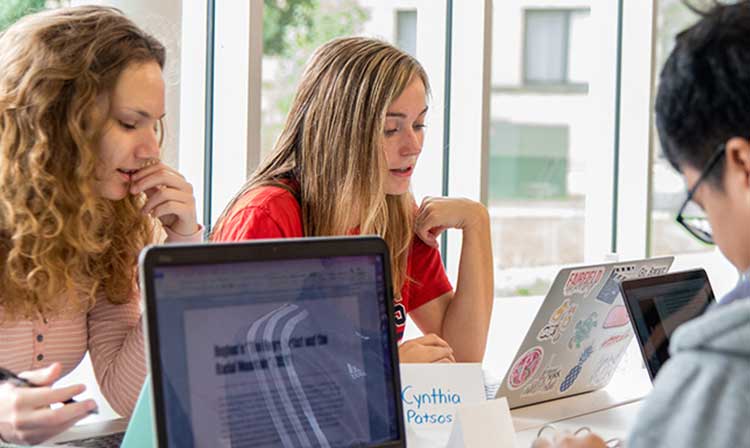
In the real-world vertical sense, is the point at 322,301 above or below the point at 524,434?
above

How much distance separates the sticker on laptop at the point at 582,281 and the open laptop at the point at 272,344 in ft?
2.08

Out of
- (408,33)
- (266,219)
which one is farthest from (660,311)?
(408,33)

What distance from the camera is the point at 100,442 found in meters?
1.47

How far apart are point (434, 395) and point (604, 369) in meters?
0.64

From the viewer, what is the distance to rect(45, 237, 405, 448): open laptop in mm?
1103

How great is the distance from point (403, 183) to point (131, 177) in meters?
0.63

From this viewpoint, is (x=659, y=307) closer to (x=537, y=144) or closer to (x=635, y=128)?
(x=635, y=128)

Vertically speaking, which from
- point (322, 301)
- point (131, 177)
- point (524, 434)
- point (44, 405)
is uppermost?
point (131, 177)

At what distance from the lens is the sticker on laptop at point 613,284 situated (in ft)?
6.28

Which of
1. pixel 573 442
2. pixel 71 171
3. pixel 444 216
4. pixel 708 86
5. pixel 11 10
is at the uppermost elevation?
pixel 11 10

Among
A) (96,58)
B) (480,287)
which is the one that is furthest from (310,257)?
(480,287)

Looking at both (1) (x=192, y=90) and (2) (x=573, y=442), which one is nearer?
(2) (x=573, y=442)

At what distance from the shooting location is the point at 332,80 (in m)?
2.04

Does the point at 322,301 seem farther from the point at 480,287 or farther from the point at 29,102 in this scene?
the point at 480,287
